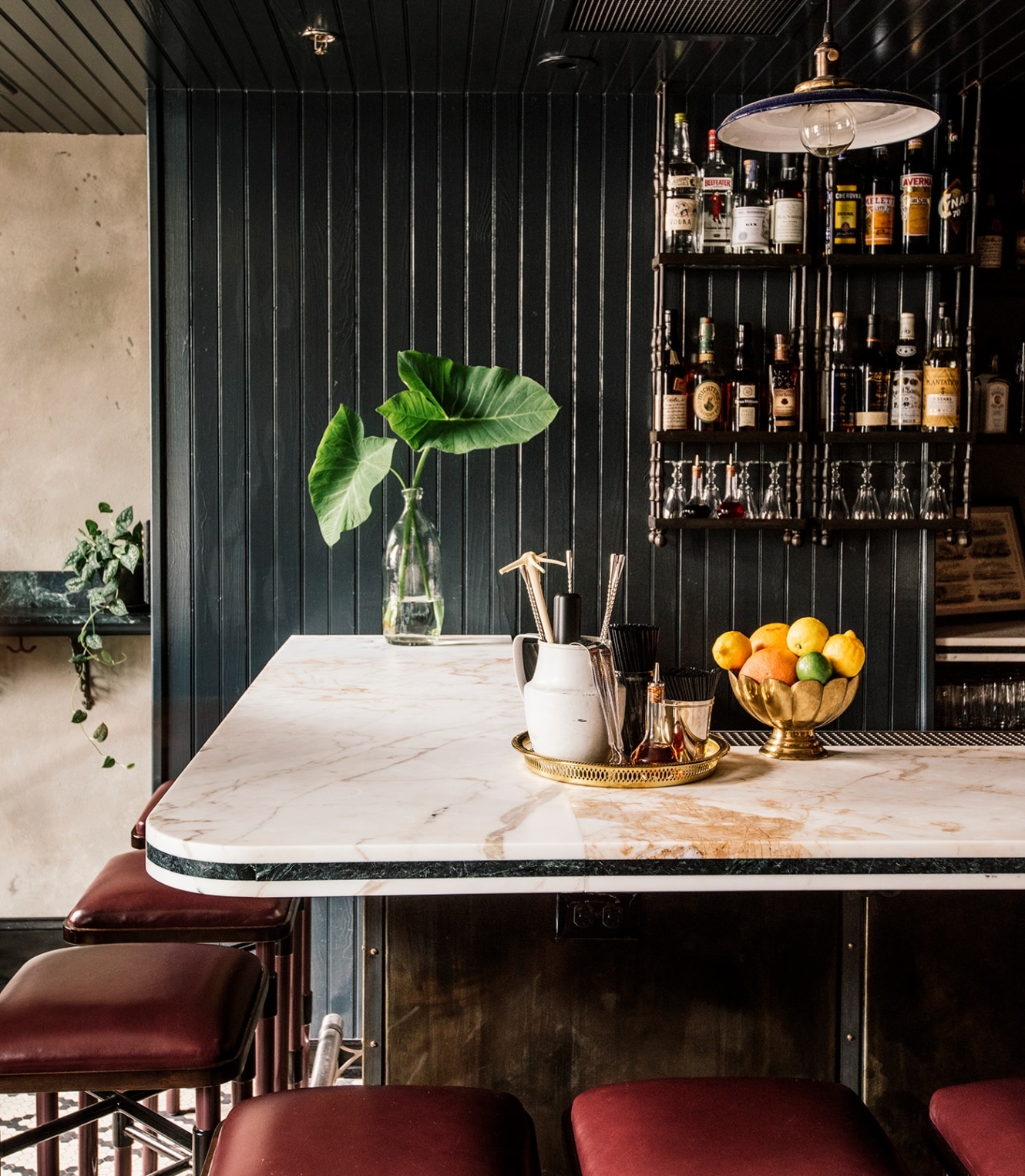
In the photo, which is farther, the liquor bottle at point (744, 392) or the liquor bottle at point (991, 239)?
the liquor bottle at point (991, 239)

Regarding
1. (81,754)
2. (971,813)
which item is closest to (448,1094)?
(971,813)

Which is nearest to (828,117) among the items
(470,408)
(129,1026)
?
(470,408)

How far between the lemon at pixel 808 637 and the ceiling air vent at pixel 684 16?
1.62 metres

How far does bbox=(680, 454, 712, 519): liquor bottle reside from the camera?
9.89ft

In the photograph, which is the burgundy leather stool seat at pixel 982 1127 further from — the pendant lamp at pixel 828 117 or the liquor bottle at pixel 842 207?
the liquor bottle at pixel 842 207

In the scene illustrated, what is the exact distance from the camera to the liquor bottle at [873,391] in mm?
2980

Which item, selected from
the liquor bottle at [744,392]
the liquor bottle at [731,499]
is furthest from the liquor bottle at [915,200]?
the liquor bottle at [731,499]

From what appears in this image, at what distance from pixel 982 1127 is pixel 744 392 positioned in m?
2.16

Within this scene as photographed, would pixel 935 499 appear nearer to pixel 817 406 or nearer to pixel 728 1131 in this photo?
pixel 817 406

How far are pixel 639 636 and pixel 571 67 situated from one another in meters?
1.73

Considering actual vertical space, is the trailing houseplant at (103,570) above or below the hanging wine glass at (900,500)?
below

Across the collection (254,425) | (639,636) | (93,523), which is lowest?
(639,636)

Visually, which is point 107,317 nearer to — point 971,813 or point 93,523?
point 93,523

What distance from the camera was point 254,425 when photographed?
10.1 feet
